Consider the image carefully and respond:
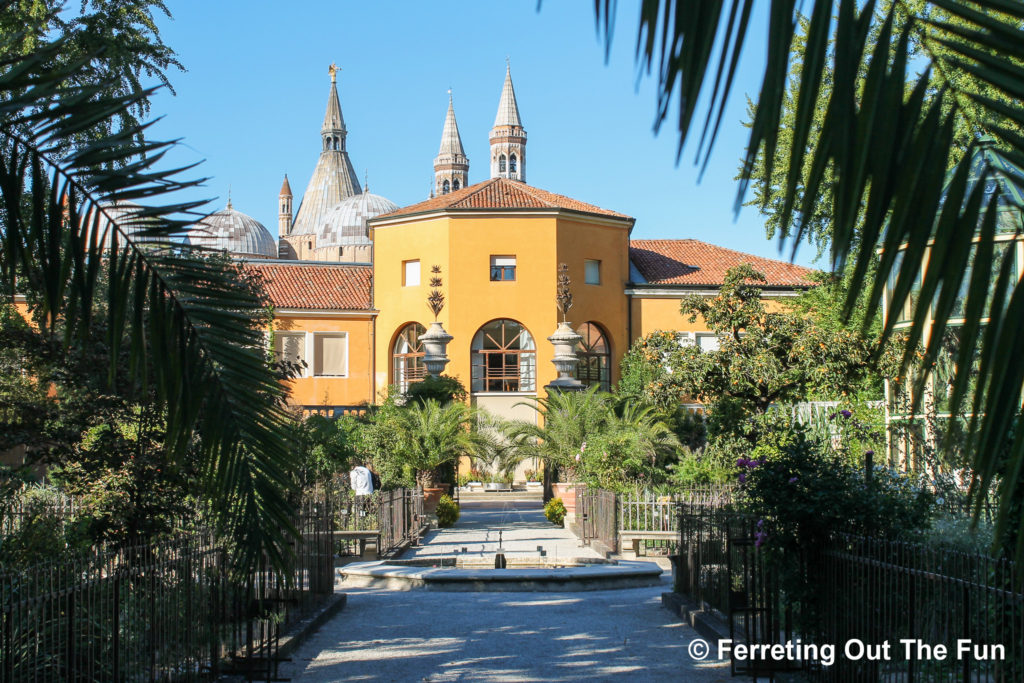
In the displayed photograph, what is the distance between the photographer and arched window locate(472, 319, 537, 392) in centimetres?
3819

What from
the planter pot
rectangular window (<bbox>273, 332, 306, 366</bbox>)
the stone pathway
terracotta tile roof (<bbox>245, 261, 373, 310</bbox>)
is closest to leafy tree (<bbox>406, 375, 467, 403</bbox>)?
the planter pot

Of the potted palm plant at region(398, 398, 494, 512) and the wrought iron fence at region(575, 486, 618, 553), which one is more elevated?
the potted palm plant at region(398, 398, 494, 512)

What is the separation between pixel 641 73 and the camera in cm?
153

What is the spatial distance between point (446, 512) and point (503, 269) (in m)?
16.8

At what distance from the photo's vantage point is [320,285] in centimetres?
4253

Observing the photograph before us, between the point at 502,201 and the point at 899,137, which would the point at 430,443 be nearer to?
the point at 502,201

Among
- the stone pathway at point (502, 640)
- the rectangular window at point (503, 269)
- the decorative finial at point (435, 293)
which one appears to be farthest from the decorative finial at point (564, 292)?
the stone pathway at point (502, 640)

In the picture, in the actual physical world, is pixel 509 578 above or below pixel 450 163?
below

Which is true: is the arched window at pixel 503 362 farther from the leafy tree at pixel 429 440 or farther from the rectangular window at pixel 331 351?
the leafy tree at pixel 429 440

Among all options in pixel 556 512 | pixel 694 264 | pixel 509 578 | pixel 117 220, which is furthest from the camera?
pixel 694 264

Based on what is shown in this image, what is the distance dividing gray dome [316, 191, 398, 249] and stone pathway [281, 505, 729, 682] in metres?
75.3

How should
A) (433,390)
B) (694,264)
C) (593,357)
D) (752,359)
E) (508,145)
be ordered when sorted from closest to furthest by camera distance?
(752,359)
(433,390)
(593,357)
(694,264)
(508,145)

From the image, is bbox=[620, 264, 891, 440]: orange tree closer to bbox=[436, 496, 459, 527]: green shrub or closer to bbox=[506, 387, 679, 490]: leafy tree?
bbox=[506, 387, 679, 490]: leafy tree

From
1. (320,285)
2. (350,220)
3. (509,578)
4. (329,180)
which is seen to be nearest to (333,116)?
(329,180)
